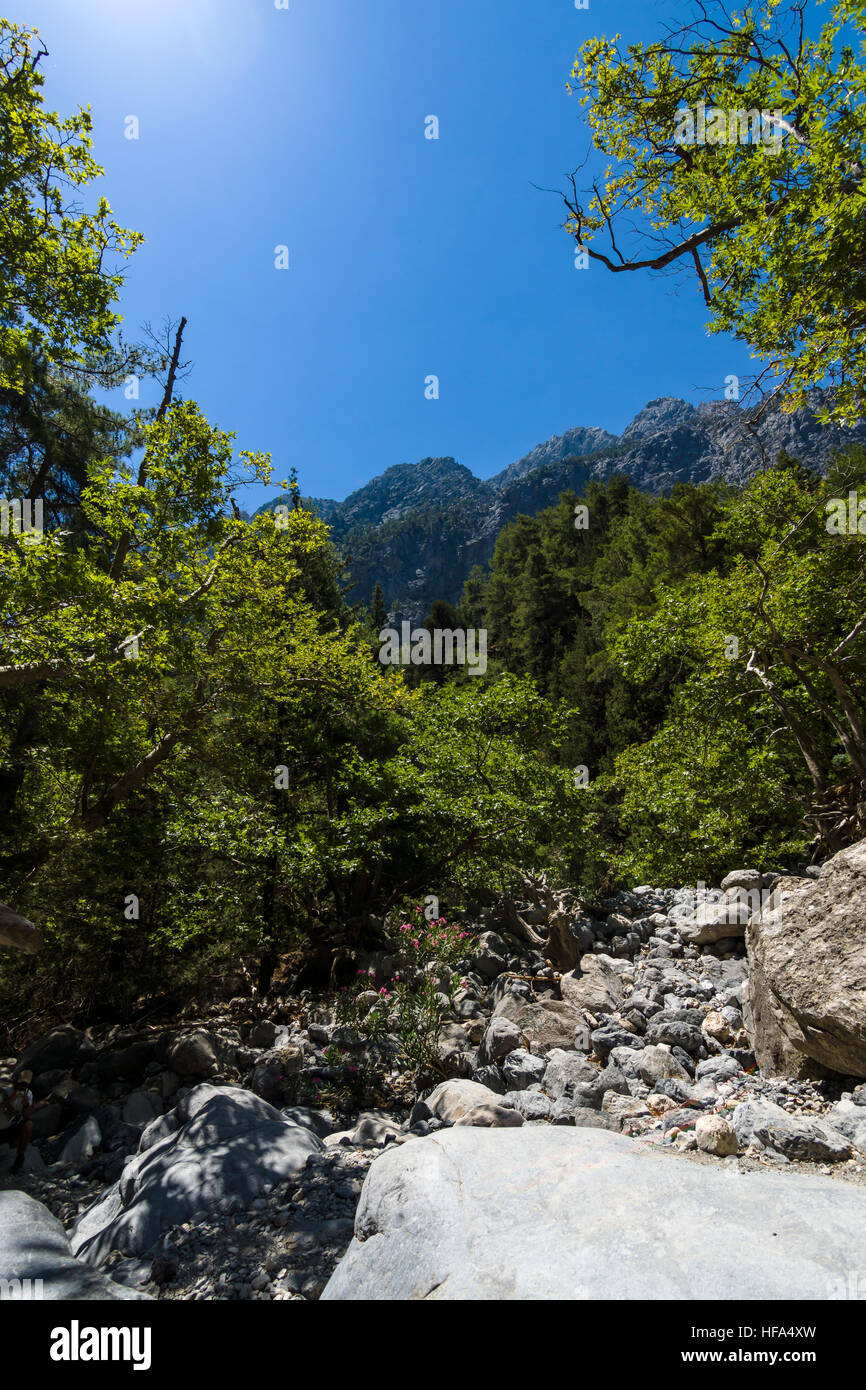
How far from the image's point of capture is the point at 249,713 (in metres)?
10.2

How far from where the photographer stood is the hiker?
18.8ft

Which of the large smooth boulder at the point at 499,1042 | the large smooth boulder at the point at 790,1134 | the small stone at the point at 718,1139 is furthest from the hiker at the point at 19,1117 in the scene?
the large smooth boulder at the point at 790,1134

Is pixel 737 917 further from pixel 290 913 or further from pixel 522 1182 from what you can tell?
pixel 290 913

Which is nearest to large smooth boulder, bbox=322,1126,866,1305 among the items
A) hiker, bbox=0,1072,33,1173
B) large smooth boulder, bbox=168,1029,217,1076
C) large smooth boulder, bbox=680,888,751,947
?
large smooth boulder, bbox=680,888,751,947

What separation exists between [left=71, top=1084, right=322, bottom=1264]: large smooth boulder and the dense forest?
3903 millimetres

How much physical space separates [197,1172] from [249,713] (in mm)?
7256

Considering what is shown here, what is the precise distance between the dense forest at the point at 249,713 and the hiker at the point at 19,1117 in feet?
7.04

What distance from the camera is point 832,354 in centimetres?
466

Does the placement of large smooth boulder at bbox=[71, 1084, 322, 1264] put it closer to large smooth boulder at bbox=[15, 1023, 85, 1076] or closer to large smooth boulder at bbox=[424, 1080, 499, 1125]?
large smooth boulder at bbox=[424, 1080, 499, 1125]

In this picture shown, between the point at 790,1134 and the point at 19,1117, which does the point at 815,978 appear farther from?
the point at 19,1117

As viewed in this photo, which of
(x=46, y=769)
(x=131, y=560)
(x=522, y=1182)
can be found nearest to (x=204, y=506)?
(x=131, y=560)

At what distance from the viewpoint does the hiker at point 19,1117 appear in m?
5.74

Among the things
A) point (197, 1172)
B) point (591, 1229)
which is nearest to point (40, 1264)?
point (197, 1172)
